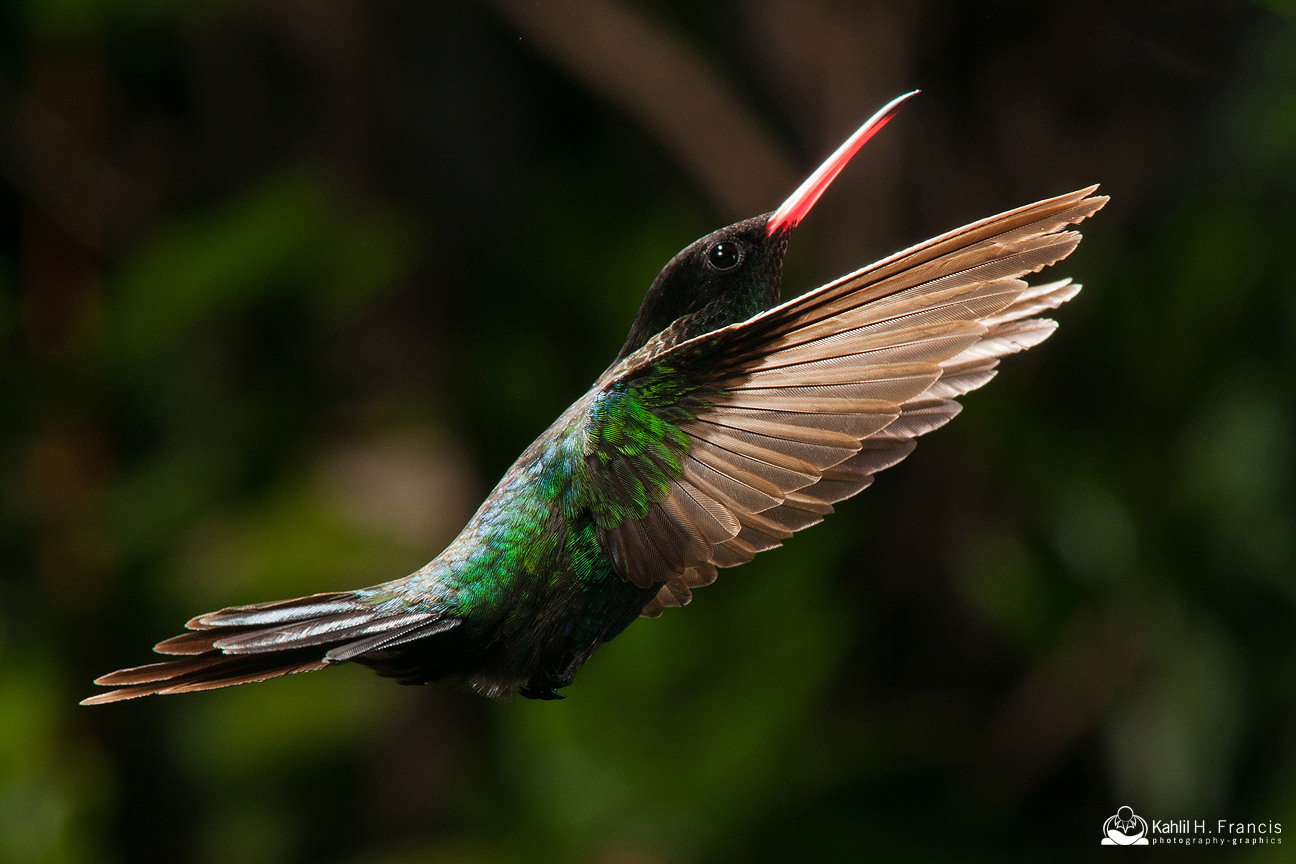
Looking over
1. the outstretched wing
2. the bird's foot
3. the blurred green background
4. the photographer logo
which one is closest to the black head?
the outstretched wing

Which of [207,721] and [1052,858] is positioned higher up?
[207,721]

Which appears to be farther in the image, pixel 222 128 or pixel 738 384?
pixel 222 128

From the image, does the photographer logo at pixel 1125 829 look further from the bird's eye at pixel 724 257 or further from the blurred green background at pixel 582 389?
the bird's eye at pixel 724 257

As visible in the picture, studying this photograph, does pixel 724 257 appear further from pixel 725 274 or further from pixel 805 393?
pixel 805 393

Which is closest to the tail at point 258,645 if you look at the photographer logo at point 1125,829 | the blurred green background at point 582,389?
the blurred green background at point 582,389

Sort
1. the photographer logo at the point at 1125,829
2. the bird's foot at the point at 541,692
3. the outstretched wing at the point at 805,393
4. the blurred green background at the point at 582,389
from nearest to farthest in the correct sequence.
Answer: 1. the outstretched wing at the point at 805,393
2. the bird's foot at the point at 541,692
3. the blurred green background at the point at 582,389
4. the photographer logo at the point at 1125,829

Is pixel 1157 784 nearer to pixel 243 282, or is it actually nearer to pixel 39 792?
pixel 243 282

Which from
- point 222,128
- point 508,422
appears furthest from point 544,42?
point 222,128

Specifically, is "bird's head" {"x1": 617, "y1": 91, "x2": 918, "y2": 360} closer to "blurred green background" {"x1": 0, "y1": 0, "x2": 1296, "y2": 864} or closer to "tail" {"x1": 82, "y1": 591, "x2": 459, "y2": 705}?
"tail" {"x1": 82, "y1": 591, "x2": 459, "y2": 705}
